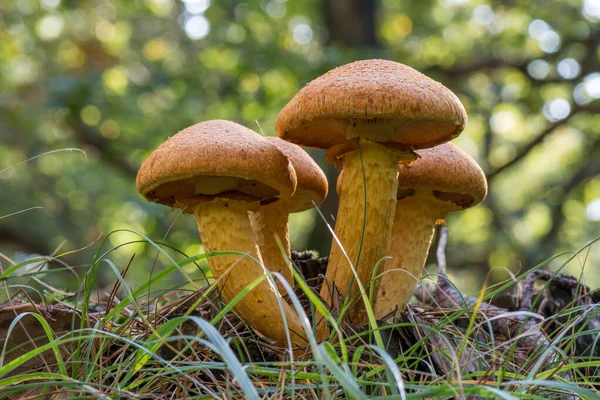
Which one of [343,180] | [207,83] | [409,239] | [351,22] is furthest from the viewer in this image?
[351,22]

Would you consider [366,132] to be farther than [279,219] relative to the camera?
No

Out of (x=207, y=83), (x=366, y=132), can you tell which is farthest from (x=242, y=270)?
(x=207, y=83)

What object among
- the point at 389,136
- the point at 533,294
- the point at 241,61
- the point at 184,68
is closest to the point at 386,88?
the point at 389,136

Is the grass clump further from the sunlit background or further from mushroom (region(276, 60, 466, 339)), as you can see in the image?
the sunlit background

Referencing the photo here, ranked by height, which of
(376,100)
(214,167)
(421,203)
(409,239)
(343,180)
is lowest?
(409,239)

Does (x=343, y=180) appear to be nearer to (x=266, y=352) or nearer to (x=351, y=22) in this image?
(x=266, y=352)

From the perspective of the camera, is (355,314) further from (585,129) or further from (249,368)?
(585,129)

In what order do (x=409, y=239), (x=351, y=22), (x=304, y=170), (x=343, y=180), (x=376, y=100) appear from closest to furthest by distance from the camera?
1. (x=376, y=100)
2. (x=343, y=180)
3. (x=304, y=170)
4. (x=409, y=239)
5. (x=351, y=22)

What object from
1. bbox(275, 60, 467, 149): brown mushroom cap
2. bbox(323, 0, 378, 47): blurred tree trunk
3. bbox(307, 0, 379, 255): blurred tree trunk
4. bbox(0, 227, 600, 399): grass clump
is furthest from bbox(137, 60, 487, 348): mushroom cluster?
bbox(323, 0, 378, 47): blurred tree trunk
